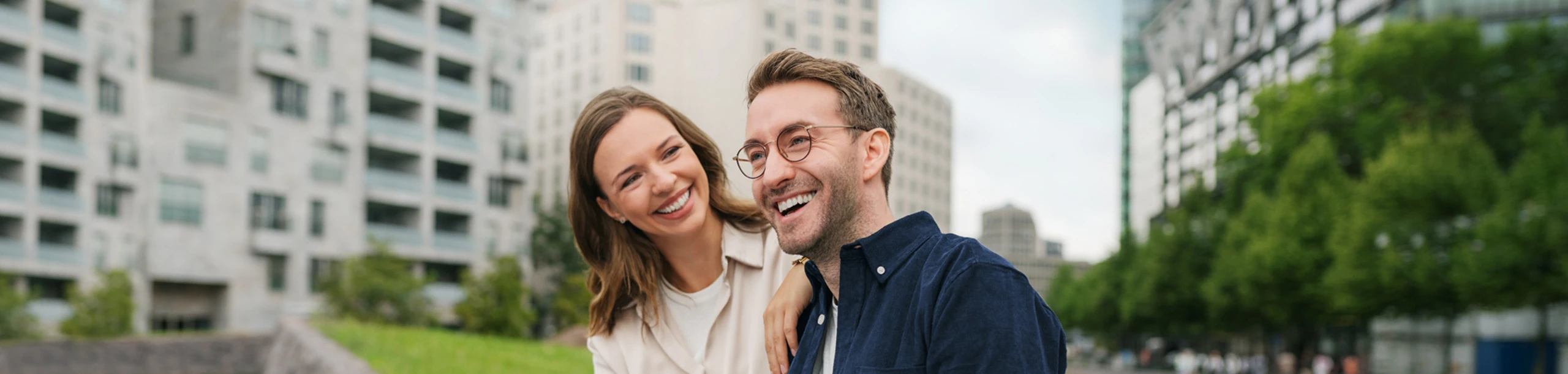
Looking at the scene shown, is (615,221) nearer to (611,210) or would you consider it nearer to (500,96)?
(611,210)

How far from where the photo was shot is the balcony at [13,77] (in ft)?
112

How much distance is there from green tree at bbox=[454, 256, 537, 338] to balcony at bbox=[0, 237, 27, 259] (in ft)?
39.6

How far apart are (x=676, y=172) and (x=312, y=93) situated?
42307mm

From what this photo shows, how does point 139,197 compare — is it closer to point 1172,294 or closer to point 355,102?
point 355,102

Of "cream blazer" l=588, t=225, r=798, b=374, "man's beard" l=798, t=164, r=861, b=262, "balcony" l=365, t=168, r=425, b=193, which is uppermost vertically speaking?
"balcony" l=365, t=168, r=425, b=193

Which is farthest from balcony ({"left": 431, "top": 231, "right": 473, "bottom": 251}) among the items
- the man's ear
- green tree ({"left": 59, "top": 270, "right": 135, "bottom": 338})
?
the man's ear

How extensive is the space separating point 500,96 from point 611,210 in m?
47.5

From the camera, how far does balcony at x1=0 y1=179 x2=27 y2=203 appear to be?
113 feet

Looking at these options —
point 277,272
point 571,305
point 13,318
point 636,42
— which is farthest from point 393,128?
point 13,318

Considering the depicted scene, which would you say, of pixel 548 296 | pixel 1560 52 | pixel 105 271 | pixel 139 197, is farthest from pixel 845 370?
pixel 548 296

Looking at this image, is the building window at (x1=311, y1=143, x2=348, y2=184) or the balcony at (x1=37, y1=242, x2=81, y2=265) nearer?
the balcony at (x1=37, y1=242, x2=81, y2=265)

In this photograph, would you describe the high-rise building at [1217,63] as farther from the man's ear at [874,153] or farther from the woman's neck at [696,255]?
the man's ear at [874,153]

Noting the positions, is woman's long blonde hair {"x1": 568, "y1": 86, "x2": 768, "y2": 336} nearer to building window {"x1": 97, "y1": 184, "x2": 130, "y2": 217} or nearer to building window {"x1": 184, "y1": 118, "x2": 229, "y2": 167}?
building window {"x1": 97, "y1": 184, "x2": 130, "y2": 217}

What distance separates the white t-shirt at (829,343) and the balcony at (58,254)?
39.5 metres
